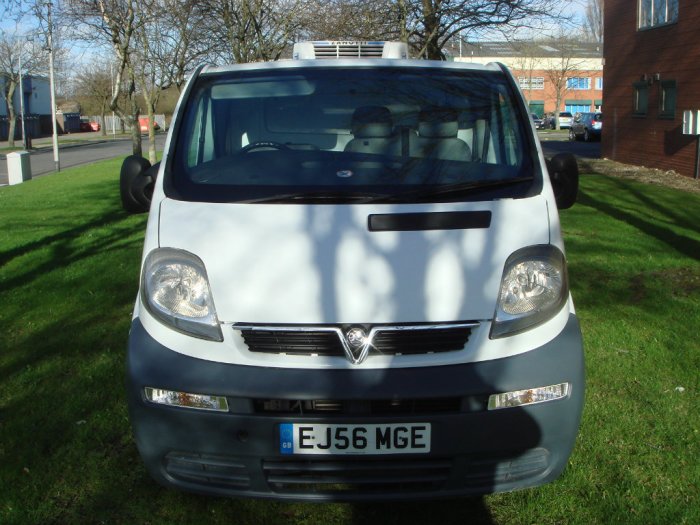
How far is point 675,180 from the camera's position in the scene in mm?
19031

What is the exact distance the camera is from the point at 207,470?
3143 mm

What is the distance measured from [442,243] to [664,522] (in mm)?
1515

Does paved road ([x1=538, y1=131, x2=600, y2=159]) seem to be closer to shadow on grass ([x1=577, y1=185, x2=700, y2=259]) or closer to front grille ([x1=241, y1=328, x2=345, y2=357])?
shadow on grass ([x1=577, y1=185, x2=700, y2=259])

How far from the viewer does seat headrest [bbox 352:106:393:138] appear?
4031 millimetres

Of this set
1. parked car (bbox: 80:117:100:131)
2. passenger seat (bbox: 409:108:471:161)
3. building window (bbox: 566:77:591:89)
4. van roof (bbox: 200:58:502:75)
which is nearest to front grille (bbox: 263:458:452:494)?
passenger seat (bbox: 409:108:471:161)

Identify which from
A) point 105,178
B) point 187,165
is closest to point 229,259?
point 187,165

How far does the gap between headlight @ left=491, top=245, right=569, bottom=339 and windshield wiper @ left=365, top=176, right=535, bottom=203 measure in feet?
1.33

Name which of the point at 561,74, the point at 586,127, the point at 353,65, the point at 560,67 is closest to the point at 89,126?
the point at 560,67

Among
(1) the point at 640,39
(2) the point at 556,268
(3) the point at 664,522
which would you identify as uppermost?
(1) the point at 640,39

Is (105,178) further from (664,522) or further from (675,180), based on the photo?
(664,522)

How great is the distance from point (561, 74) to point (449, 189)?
2688 inches

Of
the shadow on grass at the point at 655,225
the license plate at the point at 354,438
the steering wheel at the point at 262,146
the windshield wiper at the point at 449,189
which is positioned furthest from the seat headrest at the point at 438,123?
the shadow on grass at the point at 655,225

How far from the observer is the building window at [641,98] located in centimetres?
2397

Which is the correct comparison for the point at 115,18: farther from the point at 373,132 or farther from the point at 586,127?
the point at 586,127
